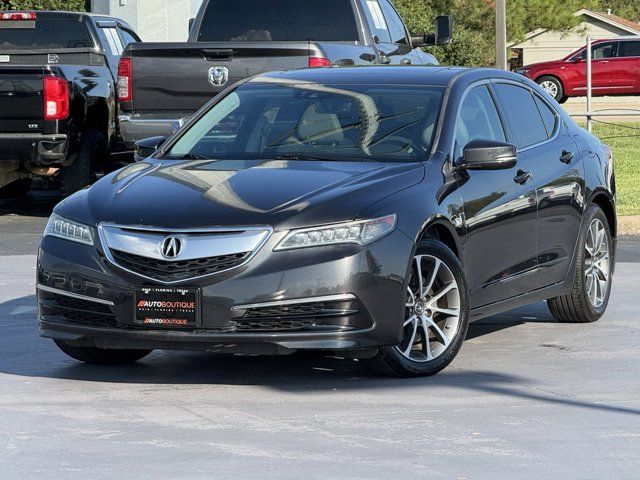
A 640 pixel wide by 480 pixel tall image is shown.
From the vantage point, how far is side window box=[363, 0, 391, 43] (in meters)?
16.4

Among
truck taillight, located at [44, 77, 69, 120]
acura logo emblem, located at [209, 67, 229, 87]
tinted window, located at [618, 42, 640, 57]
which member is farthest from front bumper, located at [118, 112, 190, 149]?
tinted window, located at [618, 42, 640, 57]

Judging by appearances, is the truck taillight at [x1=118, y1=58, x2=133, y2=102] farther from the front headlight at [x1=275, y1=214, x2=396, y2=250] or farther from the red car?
the red car

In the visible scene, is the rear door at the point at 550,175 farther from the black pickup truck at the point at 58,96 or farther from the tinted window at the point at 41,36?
the tinted window at the point at 41,36

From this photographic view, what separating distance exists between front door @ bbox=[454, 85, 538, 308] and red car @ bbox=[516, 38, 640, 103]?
33.8 metres

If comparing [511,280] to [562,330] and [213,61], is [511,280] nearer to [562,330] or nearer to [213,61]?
[562,330]

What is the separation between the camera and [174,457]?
6160 millimetres

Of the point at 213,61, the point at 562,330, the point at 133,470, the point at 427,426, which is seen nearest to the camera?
the point at 133,470

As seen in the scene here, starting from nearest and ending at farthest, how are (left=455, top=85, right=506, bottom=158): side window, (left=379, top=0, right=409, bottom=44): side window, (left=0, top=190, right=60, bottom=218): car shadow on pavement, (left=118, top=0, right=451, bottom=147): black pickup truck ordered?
(left=455, top=85, right=506, bottom=158): side window, (left=118, top=0, right=451, bottom=147): black pickup truck, (left=379, top=0, right=409, bottom=44): side window, (left=0, top=190, right=60, bottom=218): car shadow on pavement

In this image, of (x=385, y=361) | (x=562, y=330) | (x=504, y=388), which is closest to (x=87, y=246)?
(x=385, y=361)

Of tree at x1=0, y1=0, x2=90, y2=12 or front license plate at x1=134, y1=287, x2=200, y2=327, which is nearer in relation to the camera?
front license plate at x1=134, y1=287, x2=200, y2=327

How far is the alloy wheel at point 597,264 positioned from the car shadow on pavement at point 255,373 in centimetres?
200

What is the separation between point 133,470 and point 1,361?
2.84 metres

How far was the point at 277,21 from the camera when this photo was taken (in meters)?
16.9

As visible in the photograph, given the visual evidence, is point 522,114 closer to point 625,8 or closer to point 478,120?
point 478,120
